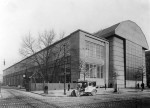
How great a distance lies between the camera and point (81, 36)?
141 feet

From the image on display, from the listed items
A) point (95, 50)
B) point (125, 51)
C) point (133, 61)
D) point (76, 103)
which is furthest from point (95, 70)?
point (76, 103)

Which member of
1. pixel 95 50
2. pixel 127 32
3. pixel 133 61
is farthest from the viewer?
pixel 133 61

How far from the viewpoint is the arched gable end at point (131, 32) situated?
52.6 m

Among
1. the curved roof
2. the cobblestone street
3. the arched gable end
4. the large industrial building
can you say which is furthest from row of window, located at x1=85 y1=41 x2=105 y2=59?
the cobblestone street

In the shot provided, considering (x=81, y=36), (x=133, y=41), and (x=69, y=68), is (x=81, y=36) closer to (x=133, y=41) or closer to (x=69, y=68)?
(x=69, y=68)

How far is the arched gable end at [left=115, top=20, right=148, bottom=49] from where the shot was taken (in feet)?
173

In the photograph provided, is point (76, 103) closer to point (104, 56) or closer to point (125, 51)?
point (104, 56)

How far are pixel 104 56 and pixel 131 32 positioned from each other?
48.6 ft

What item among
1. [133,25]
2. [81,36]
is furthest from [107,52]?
[133,25]

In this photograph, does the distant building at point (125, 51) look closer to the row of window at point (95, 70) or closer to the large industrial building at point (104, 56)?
the large industrial building at point (104, 56)

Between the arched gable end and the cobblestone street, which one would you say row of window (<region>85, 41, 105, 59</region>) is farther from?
the cobblestone street

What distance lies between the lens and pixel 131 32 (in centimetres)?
5712

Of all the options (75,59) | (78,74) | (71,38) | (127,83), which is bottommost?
(127,83)

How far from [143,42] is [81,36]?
Answer: 3106cm
